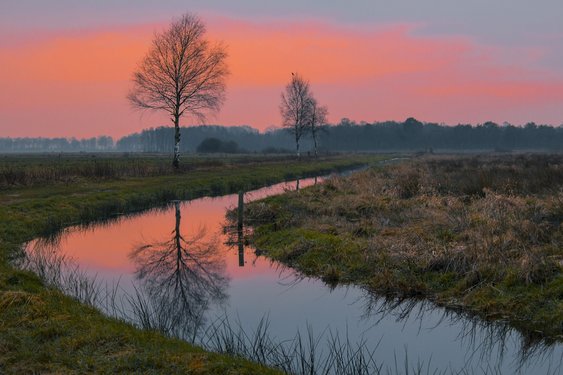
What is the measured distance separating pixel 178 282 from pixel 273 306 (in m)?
3.25

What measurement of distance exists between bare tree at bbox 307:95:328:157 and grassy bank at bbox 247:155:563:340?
5716 centimetres

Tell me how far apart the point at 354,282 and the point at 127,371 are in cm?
697

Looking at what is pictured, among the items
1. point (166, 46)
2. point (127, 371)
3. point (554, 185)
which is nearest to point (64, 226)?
point (127, 371)

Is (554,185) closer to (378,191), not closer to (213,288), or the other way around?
(378,191)

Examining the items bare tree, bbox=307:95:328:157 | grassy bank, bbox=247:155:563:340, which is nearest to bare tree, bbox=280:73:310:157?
bare tree, bbox=307:95:328:157

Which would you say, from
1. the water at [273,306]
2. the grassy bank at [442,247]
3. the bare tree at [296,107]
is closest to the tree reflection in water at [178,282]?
the water at [273,306]

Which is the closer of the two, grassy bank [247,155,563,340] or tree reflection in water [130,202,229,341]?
tree reflection in water [130,202,229,341]

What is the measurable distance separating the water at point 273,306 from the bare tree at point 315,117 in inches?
2413

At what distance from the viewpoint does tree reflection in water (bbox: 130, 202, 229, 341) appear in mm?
9609

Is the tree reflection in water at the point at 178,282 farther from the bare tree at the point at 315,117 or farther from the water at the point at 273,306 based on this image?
the bare tree at the point at 315,117

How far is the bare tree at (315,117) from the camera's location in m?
78.1

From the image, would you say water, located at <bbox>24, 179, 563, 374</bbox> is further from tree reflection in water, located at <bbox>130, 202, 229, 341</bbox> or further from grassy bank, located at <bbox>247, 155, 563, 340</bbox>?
grassy bank, located at <bbox>247, 155, 563, 340</bbox>

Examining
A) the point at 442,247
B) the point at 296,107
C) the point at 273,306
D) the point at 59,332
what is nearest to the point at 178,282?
the point at 273,306

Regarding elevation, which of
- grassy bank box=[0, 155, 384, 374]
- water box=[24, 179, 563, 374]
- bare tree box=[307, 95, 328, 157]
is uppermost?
bare tree box=[307, 95, 328, 157]
